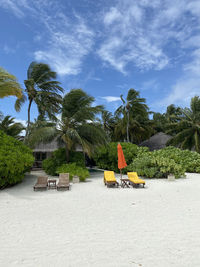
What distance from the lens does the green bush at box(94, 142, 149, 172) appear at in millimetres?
16359

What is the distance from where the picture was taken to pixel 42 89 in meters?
19.1

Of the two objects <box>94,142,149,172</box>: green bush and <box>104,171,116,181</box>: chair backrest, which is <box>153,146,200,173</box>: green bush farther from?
<box>104,171,116,181</box>: chair backrest

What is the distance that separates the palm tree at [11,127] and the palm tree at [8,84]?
14.1m

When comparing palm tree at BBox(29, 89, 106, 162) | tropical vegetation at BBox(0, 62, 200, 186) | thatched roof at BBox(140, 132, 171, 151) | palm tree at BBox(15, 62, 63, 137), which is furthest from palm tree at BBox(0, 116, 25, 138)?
thatched roof at BBox(140, 132, 171, 151)

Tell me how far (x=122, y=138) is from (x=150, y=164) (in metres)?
19.9

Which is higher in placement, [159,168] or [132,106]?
[132,106]

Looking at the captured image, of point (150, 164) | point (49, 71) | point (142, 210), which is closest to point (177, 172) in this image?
point (150, 164)

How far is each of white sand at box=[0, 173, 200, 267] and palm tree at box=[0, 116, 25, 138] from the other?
18.3 m

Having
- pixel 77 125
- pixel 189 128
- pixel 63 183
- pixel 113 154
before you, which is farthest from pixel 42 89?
pixel 189 128

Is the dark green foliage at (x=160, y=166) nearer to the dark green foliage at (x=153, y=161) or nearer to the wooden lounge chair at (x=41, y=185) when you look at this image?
the dark green foliage at (x=153, y=161)

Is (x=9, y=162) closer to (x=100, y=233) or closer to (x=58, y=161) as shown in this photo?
(x=58, y=161)

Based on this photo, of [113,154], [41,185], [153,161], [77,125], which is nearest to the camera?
[41,185]

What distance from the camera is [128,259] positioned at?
3039 millimetres

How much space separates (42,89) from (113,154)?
10.1 m
